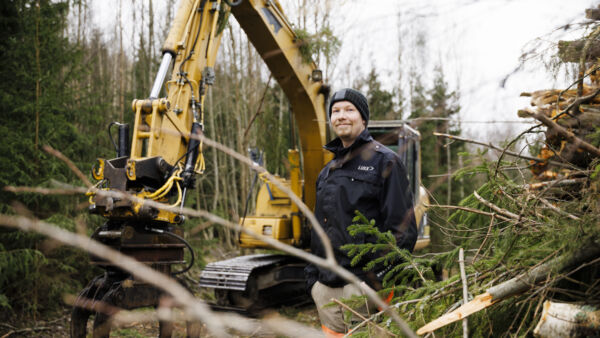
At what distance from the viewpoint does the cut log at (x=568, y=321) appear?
1.36 m

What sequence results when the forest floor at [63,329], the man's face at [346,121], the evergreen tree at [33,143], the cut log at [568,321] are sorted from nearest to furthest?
the cut log at [568,321], the man's face at [346,121], the forest floor at [63,329], the evergreen tree at [33,143]

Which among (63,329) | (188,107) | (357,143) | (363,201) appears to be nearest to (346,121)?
(357,143)

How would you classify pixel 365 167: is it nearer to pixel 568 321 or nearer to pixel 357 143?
pixel 357 143

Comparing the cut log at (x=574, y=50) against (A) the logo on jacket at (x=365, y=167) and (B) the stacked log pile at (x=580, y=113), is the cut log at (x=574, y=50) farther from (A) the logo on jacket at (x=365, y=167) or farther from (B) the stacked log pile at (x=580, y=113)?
(A) the logo on jacket at (x=365, y=167)

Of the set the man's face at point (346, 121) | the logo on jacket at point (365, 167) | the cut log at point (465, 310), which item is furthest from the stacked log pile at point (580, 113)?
the man's face at point (346, 121)

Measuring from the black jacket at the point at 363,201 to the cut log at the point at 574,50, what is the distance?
111 centimetres

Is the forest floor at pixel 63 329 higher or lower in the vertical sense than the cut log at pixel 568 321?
lower

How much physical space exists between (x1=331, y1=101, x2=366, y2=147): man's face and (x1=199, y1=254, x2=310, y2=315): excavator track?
4472 millimetres

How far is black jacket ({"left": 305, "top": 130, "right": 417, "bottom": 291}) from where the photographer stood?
8.87ft

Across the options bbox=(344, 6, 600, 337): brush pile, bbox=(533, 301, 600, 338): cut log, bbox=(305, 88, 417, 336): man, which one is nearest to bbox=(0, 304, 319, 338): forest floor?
bbox=(305, 88, 417, 336): man

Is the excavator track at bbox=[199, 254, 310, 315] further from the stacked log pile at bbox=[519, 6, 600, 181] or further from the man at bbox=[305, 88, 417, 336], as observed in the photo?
the stacked log pile at bbox=[519, 6, 600, 181]

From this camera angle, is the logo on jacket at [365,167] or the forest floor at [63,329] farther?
the forest floor at [63,329]

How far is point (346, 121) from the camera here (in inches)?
117

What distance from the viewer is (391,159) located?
2.87m
